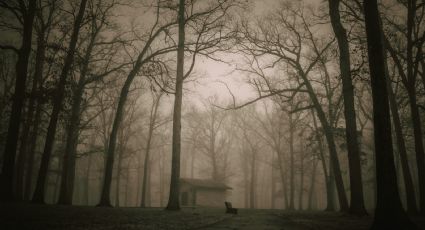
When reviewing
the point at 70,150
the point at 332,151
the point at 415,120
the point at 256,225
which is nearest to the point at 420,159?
the point at 415,120

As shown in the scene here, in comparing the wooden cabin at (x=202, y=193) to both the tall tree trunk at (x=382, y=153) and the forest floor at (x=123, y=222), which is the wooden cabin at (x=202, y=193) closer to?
the forest floor at (x=123, y=222)

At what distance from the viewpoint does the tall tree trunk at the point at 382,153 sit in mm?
6891

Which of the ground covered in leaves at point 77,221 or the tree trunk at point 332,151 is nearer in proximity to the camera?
the ground covered in leaves at point 77,221

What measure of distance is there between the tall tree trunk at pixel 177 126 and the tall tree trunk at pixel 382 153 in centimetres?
1048

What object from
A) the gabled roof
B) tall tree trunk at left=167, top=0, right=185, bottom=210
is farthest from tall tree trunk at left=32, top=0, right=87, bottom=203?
the gabled roof

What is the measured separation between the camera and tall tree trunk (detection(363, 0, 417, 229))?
6.89 meters

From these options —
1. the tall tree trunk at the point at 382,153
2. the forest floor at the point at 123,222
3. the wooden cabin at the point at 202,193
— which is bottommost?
the wooden cabin at the point at 202,193

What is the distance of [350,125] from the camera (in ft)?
45.9

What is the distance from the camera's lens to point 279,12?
19.7 m

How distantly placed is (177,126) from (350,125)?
28.7 feet

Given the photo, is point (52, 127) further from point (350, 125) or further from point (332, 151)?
point (332, 151)

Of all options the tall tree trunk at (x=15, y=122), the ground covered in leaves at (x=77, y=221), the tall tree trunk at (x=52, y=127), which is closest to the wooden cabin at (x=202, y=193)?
the tall tree trunk at (x=52, y=127)

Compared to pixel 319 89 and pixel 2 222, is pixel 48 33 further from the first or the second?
pixel 319 89

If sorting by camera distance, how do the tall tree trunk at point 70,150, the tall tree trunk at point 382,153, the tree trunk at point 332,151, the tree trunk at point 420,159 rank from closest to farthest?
the tall tree trunk at point 382,153 → the tree trunk at point 420,159 → the tree trunk at point 332,151 → the tall tree trunk at point 70,150
